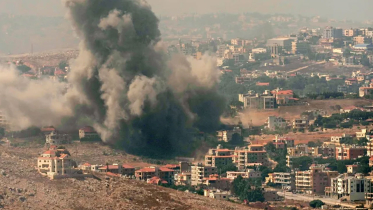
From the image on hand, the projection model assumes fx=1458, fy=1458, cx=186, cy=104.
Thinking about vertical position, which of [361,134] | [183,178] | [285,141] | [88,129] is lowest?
[183,178]

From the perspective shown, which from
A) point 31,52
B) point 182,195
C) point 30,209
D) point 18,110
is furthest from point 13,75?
point 31,52

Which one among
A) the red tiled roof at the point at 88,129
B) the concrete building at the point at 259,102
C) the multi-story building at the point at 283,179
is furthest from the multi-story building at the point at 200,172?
the concrete building at the point at 259,102

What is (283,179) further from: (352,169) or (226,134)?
(226,134)

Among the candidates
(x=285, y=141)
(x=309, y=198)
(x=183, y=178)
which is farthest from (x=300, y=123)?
(x=309, y=198)

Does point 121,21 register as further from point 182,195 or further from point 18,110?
point 182,195

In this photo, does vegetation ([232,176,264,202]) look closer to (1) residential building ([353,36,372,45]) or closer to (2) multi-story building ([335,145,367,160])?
(2) multi-story building ([335,145,367,160])

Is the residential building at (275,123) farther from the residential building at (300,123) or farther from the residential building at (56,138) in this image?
the residential building at (56,138)
